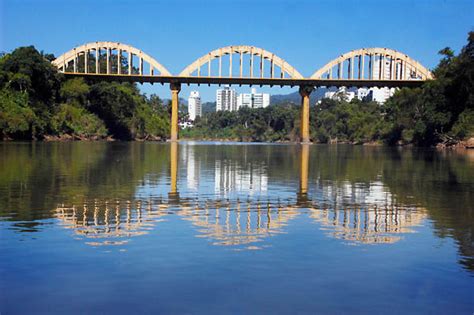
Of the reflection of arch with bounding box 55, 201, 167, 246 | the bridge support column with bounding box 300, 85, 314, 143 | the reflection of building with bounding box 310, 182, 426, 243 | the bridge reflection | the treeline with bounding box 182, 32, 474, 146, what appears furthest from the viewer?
the bridge support column with bounding box 300, 85, 314, 143

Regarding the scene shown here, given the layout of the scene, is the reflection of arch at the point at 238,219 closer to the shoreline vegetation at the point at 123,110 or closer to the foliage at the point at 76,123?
the shoreline vegetation at the point at 123,110

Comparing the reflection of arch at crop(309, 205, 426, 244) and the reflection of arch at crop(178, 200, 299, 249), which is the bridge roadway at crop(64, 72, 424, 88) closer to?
the reflection of arch at crop(178, 200, 299, 249)

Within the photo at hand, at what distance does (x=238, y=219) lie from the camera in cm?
1271

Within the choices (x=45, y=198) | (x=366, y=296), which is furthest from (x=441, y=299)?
(x=45, y=198)

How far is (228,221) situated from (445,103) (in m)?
79.5

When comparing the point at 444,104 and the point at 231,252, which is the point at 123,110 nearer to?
the point at 444,104

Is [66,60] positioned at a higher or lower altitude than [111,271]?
higher

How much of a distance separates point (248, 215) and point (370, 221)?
2.64 metres

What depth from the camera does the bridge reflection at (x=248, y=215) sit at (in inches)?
422

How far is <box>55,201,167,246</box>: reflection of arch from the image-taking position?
10477 millimetres

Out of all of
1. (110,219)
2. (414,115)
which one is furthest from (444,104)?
(110,219)

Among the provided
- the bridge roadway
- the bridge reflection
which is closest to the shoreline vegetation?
the bridge roadway

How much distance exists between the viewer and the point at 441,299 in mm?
7062

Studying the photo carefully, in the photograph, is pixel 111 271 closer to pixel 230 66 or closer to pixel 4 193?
pixel 4 193
